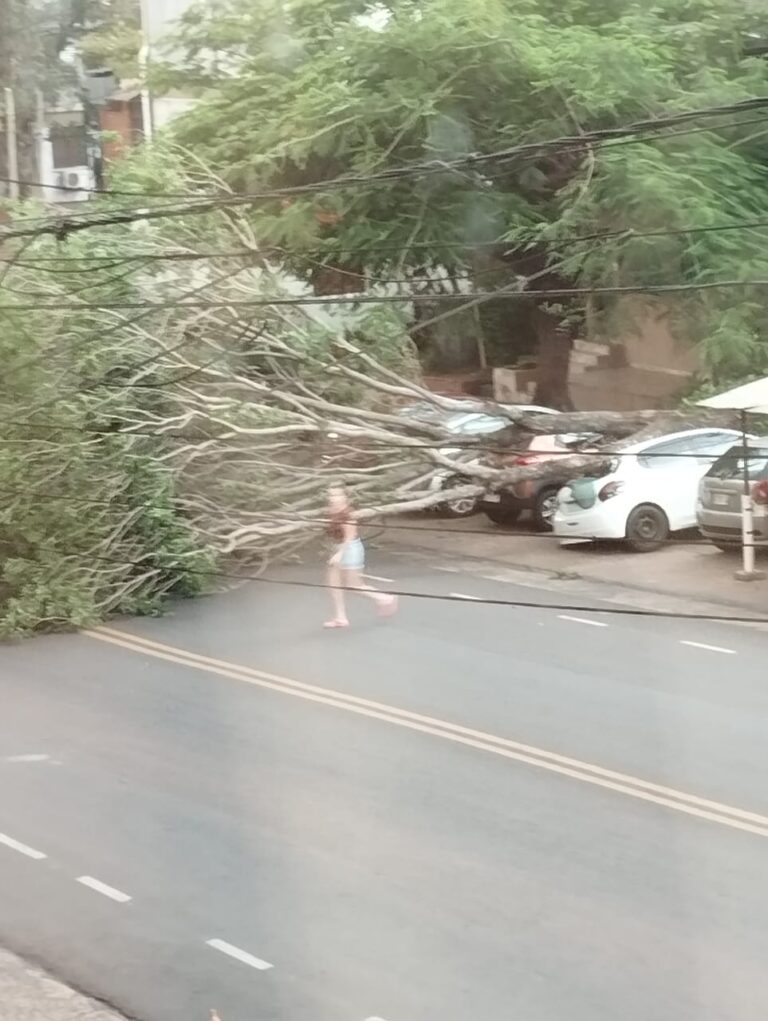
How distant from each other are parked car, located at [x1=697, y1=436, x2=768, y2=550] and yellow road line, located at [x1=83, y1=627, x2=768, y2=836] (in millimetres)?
600

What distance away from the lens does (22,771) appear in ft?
11.2

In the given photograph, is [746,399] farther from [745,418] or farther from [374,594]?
[374,594]

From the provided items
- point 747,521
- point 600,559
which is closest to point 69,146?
point 600,559

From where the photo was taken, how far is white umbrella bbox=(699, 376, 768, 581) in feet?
9.57

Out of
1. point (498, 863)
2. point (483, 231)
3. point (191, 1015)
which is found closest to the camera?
point (191, 1015)

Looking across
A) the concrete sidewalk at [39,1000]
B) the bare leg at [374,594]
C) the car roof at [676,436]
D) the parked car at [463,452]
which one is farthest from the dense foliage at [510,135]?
the concrete sidewalk at [39,1000]

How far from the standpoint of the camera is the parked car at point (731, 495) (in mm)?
2889

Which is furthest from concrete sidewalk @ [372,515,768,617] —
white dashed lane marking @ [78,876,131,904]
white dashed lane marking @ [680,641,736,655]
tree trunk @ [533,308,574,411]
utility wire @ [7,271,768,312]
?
white dashed lane marking @ [78,876,131,904]

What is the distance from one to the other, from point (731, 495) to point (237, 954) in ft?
4.95

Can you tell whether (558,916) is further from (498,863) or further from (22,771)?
(22,771)

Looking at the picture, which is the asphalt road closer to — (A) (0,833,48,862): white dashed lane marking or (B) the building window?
(A) (0,833,48,862): white dashed lane marking

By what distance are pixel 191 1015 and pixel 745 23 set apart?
100 inches

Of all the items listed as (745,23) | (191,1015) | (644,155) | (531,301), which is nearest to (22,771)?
(191,1015)

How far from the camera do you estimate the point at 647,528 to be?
3.12 metres
